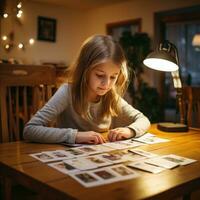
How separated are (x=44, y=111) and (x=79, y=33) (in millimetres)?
5684

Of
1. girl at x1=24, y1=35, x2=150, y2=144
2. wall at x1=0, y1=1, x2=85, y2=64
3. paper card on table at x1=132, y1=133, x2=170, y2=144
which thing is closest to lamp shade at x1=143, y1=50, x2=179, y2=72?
girl at x1=24, y1=35, x2=150, y2=144

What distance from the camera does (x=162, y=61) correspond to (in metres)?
1.81

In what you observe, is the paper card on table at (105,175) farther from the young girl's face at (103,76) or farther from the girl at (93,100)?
the young girl's face at (103,76)

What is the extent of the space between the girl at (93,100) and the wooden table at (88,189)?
258mm

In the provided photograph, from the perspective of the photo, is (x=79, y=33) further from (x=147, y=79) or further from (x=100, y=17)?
(x=147, y=79)

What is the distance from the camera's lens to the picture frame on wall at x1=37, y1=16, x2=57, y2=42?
20.7 ft

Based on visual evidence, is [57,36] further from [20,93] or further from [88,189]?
[88,189]

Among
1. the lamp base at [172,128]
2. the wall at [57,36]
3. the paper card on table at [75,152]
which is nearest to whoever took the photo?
the paper card on table at [75,152]

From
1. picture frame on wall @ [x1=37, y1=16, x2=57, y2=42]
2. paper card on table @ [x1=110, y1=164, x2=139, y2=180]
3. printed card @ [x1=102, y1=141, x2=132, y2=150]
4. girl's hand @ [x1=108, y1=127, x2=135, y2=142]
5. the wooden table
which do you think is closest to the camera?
the wooden table

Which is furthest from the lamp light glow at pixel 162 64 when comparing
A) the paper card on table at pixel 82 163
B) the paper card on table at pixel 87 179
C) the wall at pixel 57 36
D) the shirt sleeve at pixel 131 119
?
the wall at pixel 57 36

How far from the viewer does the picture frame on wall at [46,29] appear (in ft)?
20.7

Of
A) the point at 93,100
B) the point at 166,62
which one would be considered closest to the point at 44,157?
the point at 93,100

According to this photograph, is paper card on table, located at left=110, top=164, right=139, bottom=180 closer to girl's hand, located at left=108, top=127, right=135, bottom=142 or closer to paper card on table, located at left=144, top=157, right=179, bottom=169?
paper card on table, located at left=144, top=157, right=179, bottom=169

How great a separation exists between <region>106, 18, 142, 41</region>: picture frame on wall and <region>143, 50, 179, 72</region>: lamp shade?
13.7 ft
